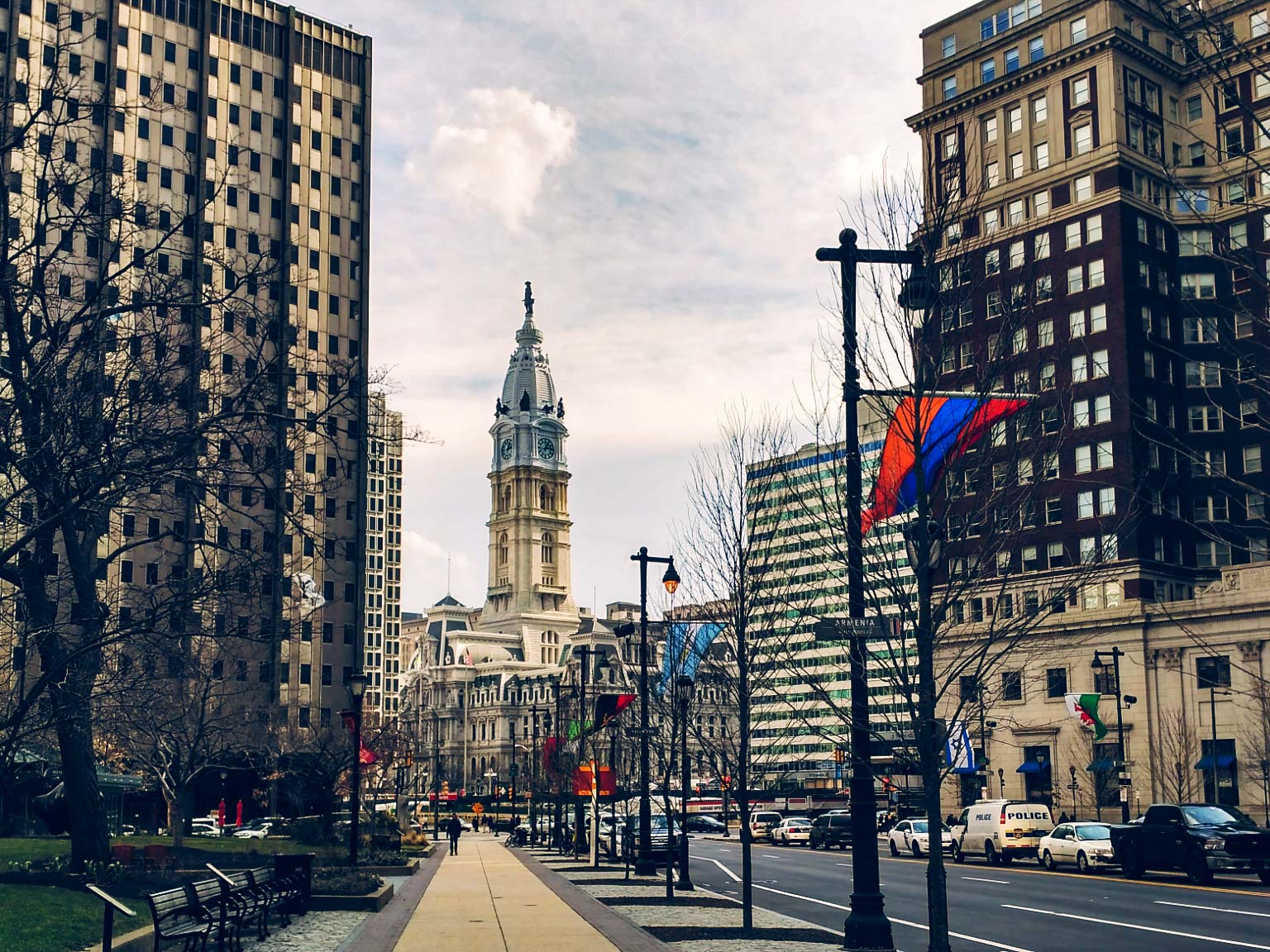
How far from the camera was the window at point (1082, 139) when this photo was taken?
94.4 m

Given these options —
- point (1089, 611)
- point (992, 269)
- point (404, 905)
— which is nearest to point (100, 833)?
point (404, 905)

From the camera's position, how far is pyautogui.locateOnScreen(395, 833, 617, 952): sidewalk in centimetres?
2131

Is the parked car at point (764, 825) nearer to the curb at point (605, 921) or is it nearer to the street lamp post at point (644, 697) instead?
the street lamp post at point (644, 697)

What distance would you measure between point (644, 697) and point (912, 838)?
26.3 m

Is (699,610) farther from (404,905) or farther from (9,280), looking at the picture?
(9,280)

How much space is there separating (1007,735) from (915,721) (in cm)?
8057

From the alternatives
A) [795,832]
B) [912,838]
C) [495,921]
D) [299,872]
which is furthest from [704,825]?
[495,921]

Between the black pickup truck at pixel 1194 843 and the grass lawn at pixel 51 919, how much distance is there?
27.2 meters

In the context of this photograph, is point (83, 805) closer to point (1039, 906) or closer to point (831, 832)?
point (1039, 906)

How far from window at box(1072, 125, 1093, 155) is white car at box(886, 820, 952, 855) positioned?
177 feet

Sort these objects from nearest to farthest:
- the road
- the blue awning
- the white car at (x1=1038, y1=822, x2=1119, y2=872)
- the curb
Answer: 1. the curb
2. the road
3. the white car at (x1=1038, y1=822, x2=1119, y2=872)
4. the blue awning

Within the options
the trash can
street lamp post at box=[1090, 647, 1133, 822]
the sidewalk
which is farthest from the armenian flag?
street lamp post at box=[1090, 647, 1133, 822]

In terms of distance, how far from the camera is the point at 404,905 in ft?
98.3

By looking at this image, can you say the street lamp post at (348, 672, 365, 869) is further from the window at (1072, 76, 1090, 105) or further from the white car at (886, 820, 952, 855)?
the window at (1072, 76, 1090, 105)
